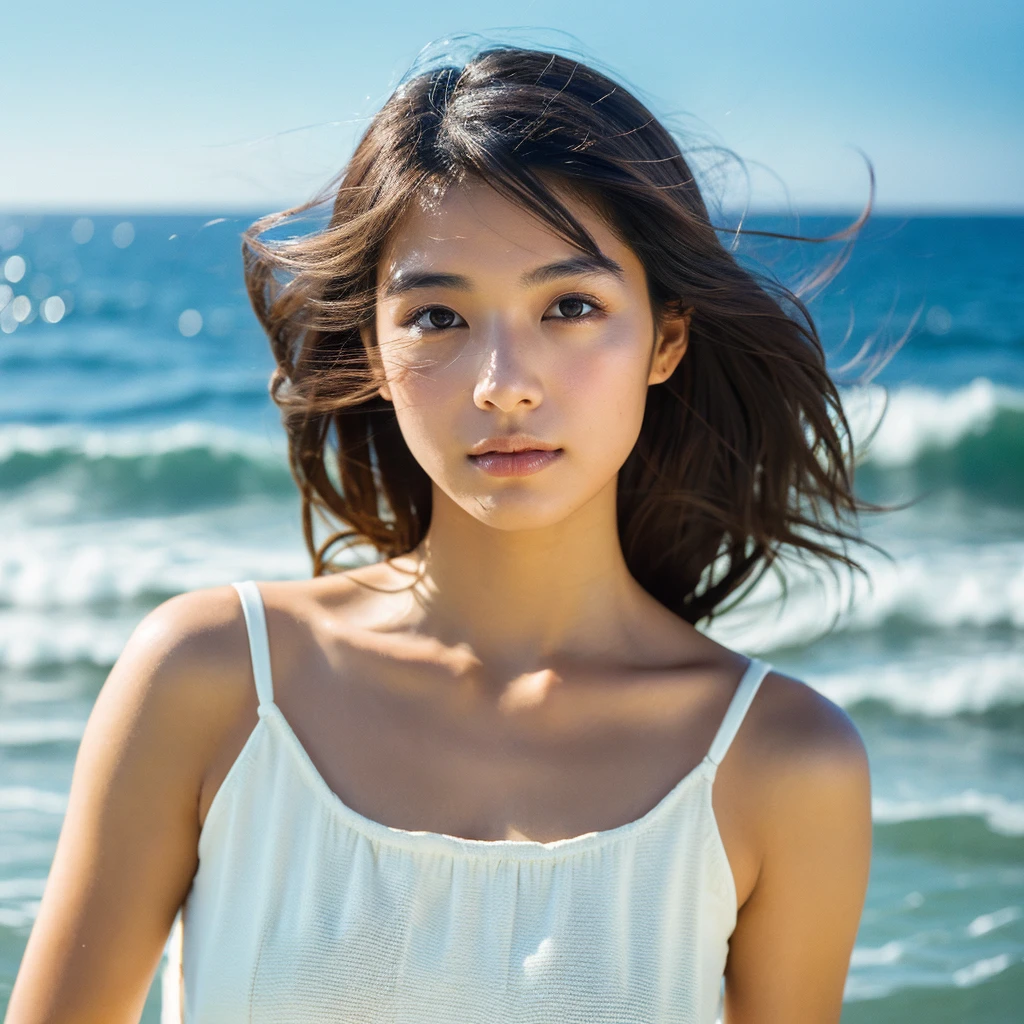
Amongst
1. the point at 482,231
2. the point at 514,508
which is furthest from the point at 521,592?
the point at 482,231

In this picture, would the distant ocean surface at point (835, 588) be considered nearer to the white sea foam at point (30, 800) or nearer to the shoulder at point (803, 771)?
the white sea foam at point (30, 800)

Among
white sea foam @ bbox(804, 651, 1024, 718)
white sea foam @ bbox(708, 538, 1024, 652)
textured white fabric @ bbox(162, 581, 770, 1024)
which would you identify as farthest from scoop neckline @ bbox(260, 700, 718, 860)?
white sea foam @ bbox(708, 538, 1024, 652)

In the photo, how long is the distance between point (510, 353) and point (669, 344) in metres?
0.49

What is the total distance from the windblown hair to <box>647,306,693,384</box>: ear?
0.09 feet

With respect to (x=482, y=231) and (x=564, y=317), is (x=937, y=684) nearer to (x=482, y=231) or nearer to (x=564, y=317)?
(x=564, y=317)

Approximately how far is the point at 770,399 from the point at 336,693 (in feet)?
3.50

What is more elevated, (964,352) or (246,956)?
(246,956)

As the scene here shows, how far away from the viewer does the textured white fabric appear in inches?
76.5

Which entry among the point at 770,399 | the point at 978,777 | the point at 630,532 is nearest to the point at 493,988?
the point at 630,532

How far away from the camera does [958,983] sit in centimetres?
361

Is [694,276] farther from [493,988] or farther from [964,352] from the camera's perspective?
[964,352]

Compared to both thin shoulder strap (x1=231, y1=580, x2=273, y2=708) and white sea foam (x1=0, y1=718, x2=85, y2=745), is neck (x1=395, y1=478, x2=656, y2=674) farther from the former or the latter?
white sea foam (x1=0, y1=718, x2=85, y2=745)

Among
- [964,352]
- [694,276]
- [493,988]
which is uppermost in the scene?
[694,276]

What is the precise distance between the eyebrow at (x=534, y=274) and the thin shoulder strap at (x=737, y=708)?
0.72m
